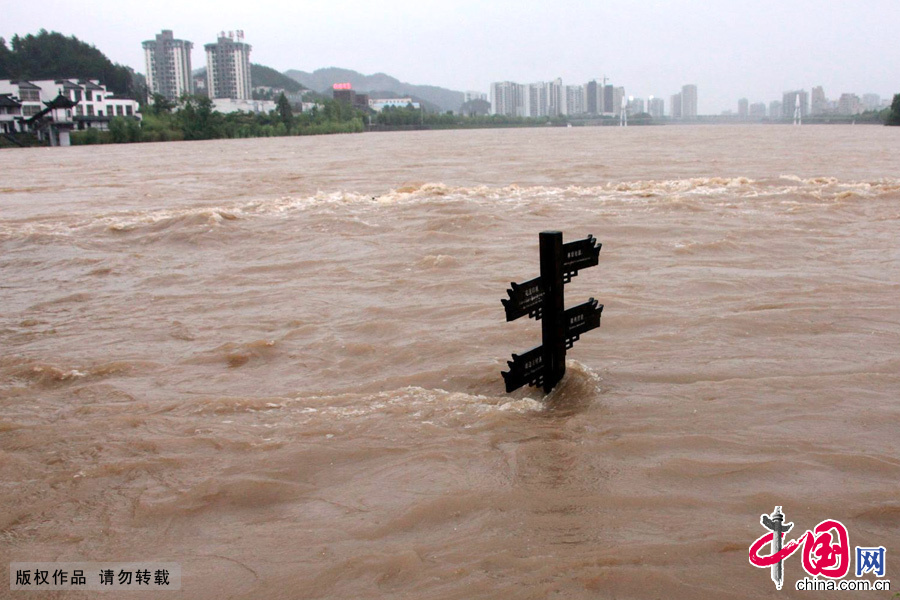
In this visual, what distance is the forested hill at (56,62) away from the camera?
10794cm

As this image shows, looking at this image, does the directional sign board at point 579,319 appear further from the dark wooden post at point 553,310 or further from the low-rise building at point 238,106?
the low-rise building at point 238,106

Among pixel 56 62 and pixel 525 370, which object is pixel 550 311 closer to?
pixel 525 370

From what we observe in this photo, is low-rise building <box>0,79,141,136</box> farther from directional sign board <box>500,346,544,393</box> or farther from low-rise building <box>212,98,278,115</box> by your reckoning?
directional sign board <box>500,346,544,393</box>

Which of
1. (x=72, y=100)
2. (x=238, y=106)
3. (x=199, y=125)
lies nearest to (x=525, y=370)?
(x=199, y=125)

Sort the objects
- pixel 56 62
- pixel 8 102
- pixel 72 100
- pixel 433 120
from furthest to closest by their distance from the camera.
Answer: pixel 433 120 → pixel 56 62 → pixel 72 100 → pixel 8 102

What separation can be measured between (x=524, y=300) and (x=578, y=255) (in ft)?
2.19

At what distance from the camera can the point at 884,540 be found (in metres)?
3.63

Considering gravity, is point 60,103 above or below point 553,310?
above

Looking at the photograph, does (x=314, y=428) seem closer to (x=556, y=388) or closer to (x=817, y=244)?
(x=556, y=388)

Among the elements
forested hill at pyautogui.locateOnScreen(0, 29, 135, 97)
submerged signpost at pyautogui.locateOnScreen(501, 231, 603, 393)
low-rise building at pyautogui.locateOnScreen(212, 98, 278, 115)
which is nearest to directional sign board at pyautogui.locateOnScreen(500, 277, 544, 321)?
submerged signpost at pyautogui.locateOnScreen(501, 231, 603, 393)

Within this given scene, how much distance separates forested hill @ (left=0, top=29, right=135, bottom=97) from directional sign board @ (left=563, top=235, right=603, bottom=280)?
119077 millimetres

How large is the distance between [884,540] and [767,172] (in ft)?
71.6

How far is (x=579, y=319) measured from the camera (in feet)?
18.4

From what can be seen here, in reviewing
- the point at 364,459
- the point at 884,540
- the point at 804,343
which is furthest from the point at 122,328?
the point at 884,540
